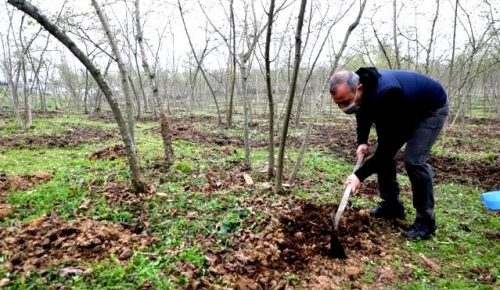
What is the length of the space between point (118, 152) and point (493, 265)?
21.6 ft

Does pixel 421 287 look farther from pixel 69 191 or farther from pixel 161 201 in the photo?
pixel 69 191

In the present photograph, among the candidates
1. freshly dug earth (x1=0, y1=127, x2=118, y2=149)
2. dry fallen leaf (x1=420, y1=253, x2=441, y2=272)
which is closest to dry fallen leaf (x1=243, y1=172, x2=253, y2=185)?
dry fallen leaf (x1=420, y1=253, x2=441, y2=272)

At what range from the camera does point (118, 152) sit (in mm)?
7617

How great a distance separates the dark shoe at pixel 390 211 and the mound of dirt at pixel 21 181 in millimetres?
4573

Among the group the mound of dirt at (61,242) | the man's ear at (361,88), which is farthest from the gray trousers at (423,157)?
the mound of dirt at (61,242)

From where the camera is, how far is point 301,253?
3.45 metres

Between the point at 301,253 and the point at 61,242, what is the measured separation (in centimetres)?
215

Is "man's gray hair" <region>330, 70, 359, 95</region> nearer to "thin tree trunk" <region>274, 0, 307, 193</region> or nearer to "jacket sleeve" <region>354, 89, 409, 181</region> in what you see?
"jacket sleeve" <region>354, 89, 409, 181</region>

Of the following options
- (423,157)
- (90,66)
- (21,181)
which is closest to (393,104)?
(423,157)

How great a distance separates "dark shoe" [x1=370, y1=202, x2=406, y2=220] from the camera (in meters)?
4.36

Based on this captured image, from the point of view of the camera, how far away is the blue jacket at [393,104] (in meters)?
3.29

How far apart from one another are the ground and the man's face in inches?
54.8

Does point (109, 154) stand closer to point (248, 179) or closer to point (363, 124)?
point (248, 179)

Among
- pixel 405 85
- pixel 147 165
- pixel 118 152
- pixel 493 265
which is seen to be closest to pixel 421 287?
pixel 493 265
